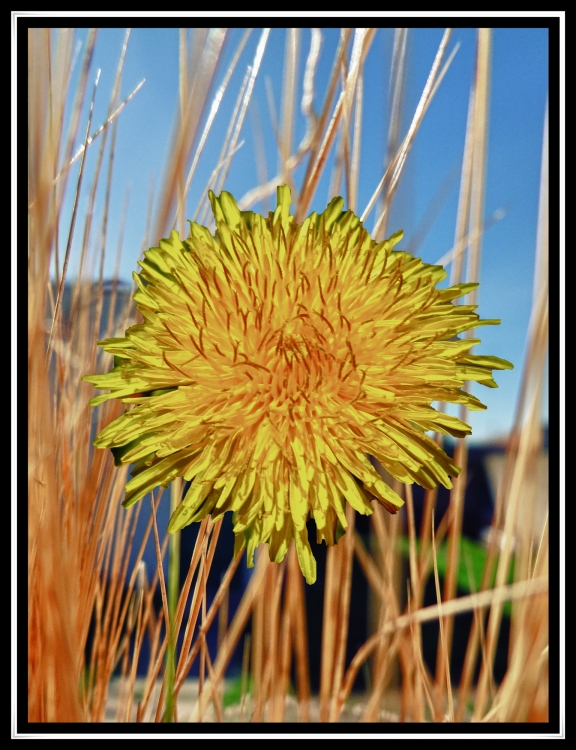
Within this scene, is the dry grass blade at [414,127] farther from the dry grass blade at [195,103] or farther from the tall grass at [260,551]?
the dry grass blade at [195,103]

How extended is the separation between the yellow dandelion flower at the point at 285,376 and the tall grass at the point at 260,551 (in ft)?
0.12

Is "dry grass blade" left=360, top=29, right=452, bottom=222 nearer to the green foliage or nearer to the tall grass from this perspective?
the tall grass

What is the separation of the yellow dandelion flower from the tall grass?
0.12 ft

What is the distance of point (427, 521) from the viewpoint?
440 millimetres

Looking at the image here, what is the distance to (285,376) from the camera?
1.30 ft

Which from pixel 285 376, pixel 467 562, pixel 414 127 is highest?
pixel 414 127

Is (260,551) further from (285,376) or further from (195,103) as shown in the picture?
(195,103)

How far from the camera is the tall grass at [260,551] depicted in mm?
419

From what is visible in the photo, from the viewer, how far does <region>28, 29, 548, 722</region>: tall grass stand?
16.5 inches

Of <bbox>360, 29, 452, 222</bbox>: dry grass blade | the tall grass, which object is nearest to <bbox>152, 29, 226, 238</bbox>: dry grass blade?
the tall grass

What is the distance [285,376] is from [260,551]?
15 cm

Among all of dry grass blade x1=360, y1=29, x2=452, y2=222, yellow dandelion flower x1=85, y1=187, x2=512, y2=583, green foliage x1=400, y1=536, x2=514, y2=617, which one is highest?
dry grass blade x1=360, y1=29, x2=452, y2=222

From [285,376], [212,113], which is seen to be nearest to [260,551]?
[285,376]

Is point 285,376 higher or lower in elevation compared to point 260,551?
higher
